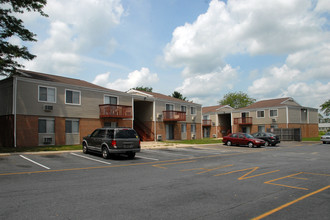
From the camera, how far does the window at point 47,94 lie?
2122 cm

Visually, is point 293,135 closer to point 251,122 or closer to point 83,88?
point 251,122

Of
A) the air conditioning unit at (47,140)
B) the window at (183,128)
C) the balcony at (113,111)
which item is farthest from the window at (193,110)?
the air conditioning unit at (47,140)

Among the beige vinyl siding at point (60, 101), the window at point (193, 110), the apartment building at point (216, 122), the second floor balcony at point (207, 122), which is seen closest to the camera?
the beige vinyl siding at point (60, 101)

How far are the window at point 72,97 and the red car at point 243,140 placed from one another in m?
15.7

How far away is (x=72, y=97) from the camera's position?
2331 cm

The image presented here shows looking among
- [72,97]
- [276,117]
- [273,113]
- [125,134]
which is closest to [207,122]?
[273,113]

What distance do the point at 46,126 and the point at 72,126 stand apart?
7.88 feet

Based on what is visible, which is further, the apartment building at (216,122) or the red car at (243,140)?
the apartment building at (216,122)

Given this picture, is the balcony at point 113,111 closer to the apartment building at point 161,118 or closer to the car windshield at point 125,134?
the apartment building at point 161,118

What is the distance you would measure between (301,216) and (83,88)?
72.7 ft

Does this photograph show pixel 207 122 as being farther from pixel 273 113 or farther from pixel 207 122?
pixel 273 113

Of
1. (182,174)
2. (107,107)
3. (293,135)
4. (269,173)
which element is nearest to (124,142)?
(182,174)

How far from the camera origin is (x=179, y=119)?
33219 mm

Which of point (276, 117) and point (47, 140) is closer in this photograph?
point (47, 140)
